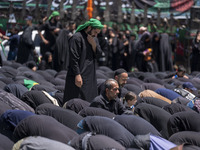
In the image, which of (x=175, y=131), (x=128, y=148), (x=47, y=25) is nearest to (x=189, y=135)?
(x=175, y=131)

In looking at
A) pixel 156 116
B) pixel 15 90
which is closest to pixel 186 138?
pixel 156 116

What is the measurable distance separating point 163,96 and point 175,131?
2.65 meters

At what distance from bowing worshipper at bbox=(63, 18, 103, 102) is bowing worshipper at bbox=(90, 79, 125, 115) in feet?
1.76

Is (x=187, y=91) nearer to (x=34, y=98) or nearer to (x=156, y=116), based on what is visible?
(x=156, y=116)

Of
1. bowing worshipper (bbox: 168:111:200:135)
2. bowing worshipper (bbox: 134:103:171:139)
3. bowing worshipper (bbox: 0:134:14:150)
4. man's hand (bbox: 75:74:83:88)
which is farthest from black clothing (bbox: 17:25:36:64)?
bowing worshipper (bbox: 0:134:14:150)

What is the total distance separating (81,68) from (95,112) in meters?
1.25

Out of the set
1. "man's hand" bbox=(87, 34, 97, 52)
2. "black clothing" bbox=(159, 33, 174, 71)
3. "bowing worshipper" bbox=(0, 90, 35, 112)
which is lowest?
"black clothing" bbox=(159, 33, 174, 71)

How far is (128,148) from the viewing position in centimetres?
477

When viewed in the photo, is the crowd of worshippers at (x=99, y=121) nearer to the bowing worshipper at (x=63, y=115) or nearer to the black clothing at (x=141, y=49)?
the bowing worshipper at (x=63, y=115)

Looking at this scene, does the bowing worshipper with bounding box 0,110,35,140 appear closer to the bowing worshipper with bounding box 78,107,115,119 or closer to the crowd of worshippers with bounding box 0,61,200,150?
the crowd of worshippers with bounding box 0,61,200,150

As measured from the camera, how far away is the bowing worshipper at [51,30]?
13984 millimetres

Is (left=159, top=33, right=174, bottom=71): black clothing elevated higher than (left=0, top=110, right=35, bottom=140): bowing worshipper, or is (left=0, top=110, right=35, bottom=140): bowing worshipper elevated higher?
(left=0, top=110, right=35, bottom=140): bowing worshipper

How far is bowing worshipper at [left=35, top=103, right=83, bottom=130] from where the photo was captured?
5805mm

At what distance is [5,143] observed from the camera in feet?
16.5
